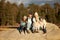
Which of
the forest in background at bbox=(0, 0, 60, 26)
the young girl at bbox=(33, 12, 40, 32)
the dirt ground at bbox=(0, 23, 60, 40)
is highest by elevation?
the forest in background at bbox=(0, 0, 60, 26)

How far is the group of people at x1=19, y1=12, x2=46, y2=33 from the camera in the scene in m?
3.16

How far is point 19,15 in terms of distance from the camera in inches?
124

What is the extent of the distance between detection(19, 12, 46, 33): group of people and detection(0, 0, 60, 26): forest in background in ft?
0.23

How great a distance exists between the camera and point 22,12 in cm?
317

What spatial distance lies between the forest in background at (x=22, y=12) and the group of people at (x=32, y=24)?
7 centimetres

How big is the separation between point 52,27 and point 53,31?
73 mm

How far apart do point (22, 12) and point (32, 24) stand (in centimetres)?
27

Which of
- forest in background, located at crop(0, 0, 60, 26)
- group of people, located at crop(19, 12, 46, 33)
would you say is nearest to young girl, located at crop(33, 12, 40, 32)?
group of people, located at crop(19, 12, 46, 33)

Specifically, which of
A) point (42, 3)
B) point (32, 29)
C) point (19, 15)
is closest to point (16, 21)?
point (19, 15)

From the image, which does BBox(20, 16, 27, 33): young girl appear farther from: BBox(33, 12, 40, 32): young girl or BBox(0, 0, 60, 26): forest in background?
BBox(33, 12, 40, 32): young girl

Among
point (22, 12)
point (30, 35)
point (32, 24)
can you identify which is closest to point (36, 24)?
point (32, 24)

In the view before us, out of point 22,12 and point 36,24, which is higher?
point 22,12

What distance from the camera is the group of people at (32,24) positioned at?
10.4 feet

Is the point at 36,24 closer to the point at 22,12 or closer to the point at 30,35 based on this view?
the point at 30,35
